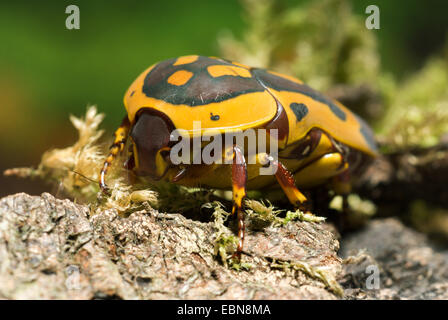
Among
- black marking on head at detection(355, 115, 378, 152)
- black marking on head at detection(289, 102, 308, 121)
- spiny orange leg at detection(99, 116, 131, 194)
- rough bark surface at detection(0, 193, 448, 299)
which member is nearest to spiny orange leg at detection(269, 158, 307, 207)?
rough bark surface at detection(0, 193, 448, 299)

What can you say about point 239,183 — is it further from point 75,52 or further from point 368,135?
point 75,52

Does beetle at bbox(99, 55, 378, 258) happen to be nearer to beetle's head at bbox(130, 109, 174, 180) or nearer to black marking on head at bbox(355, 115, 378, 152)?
beetle's head at bbox(130, 109, 174, 180)

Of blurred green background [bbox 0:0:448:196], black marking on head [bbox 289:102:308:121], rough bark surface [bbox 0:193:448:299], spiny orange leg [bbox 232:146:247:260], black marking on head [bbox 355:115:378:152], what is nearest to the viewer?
rough bark surface [bbox 0:193:448:299]

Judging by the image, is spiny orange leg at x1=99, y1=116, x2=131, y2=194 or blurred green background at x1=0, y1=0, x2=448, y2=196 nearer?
spiny orange leg at x1=99, y1=116, x2=131, y2=194

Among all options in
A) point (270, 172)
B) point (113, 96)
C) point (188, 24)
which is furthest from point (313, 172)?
point (188, 24)

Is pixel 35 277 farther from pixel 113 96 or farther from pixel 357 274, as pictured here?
pixel 113 96

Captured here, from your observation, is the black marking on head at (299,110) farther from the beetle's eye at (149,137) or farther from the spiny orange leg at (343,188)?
the beetle's eye at (149,137)

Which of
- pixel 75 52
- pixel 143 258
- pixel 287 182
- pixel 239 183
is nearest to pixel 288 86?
pixel 287 182
